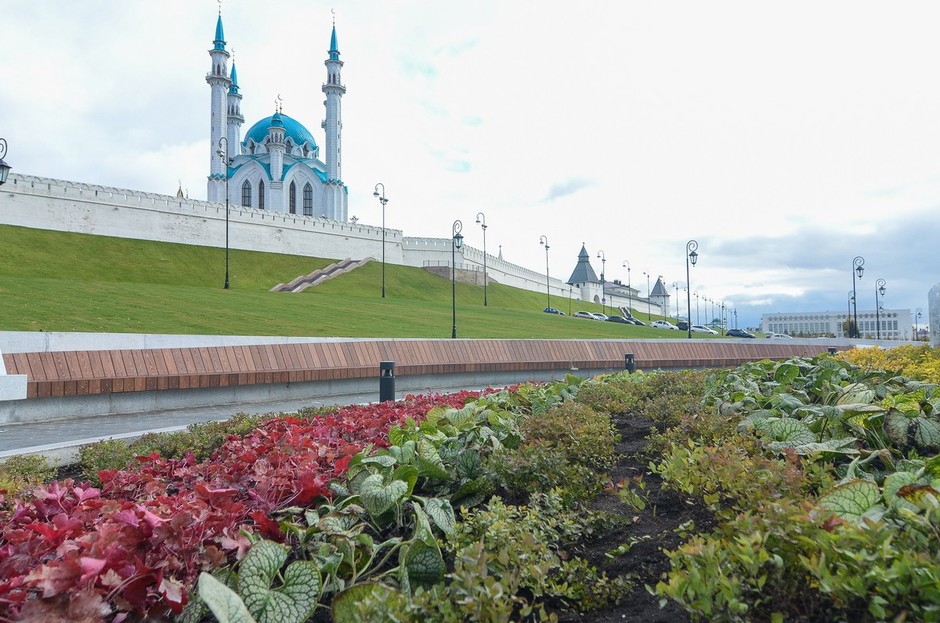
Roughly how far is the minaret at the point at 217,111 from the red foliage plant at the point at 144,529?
73670 millimetres

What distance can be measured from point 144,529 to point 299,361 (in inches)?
371

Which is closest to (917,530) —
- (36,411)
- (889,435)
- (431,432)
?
(889,435)

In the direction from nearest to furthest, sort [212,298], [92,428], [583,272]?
[92,428]
[212,298]
[583,272]

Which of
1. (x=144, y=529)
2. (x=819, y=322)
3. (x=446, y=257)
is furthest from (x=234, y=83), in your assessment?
(x=819, y=322)

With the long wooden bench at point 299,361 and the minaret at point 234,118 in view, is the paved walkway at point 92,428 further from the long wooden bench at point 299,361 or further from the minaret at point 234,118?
the minaret at point 234,118

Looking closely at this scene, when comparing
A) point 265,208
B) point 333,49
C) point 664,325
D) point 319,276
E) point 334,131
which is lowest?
point 664,325

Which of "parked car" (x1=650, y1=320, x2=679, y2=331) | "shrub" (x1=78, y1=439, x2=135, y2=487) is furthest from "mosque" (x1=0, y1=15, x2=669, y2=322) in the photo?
"shrub" (x1=78, y1=439, x2=135, y2=487)

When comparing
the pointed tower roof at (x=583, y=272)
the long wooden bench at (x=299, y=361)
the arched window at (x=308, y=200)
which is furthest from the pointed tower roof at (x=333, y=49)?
the long wooden bench at (x=299, y=361)

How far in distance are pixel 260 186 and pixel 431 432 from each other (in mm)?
75542

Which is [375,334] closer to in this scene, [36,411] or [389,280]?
[36,411]

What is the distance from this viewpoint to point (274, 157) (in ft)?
233

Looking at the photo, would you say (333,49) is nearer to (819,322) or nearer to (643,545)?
(643,545)

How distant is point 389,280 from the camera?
175ft

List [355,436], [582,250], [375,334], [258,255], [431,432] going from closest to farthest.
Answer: [431,432] < [355,436] < [375,334] < [258,255] < [582,250]
